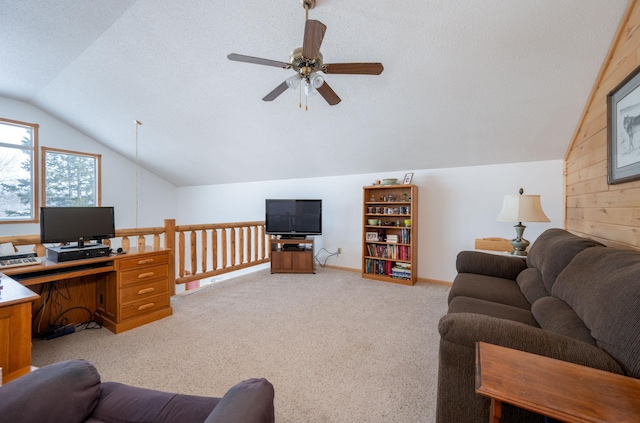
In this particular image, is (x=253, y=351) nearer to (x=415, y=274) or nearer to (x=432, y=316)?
(x=432, y=316)

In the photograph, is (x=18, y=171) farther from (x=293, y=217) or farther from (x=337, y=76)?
(x=337, y=76)

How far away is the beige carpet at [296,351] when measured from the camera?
1.55 meters

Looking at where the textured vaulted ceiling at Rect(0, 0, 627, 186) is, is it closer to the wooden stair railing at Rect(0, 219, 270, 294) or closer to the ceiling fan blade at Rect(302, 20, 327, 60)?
the ceiling fan blade at Rect(302, 20, 327, 60)

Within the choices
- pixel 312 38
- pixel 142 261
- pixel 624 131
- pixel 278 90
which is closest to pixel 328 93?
pixel 278 90

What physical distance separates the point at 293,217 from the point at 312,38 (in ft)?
10.3

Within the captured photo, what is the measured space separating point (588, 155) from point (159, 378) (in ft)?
13.2

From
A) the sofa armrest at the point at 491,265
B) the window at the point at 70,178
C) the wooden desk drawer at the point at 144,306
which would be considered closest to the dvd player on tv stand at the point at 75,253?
the wooden desk drawer at the point at 144,306

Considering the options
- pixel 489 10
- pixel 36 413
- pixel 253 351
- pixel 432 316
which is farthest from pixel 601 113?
pixel 36 413

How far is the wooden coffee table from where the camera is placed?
66 cm

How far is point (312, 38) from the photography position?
1609 mm

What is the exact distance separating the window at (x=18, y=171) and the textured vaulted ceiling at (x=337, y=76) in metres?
0.64

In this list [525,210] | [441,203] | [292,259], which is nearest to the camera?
[525,210]

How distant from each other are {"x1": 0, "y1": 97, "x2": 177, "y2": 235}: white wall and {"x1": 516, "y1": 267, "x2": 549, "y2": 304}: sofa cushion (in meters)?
5.77

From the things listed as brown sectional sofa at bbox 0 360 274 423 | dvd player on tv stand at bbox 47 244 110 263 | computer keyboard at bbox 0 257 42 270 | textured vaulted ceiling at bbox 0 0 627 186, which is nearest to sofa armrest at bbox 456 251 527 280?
textured vaulted ceiling at bbox 0 0 627 186
